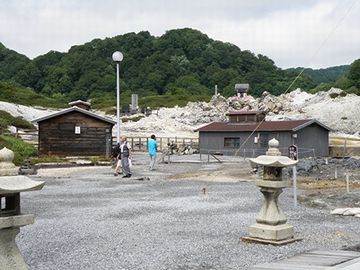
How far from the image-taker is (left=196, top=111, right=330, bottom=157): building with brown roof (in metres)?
38.0

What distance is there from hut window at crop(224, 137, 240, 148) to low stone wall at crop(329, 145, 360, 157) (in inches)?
304

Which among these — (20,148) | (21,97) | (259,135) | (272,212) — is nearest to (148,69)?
(21,97)

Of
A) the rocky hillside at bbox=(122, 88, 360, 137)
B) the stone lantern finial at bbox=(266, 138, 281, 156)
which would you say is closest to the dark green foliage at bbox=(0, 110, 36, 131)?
the rocky hillside at bbox=(122, 88, 360, 137)

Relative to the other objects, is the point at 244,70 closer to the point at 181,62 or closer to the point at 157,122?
the point at 181,62

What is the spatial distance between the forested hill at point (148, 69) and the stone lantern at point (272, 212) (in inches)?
3979

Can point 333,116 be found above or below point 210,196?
above

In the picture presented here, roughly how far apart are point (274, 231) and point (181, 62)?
398 feet

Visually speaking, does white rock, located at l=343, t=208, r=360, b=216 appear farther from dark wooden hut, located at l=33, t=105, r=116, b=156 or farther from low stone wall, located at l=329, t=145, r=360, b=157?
low stone wall, located at l=329, t=145, r=360, b=157

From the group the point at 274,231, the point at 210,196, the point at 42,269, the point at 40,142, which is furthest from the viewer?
the point at 40,142

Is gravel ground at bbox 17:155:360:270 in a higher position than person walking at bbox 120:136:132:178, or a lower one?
lower

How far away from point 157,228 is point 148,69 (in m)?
115

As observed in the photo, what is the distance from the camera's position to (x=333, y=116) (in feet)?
230

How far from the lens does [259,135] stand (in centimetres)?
3919

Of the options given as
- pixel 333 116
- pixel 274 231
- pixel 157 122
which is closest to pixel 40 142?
pixel 274 231
